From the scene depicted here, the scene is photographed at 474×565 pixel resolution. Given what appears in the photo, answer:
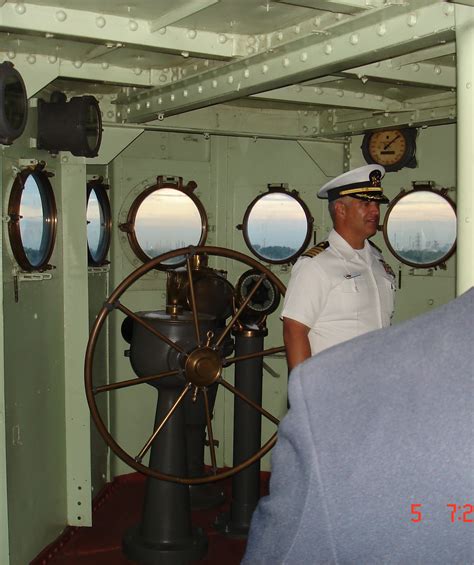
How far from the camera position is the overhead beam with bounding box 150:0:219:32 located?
7.82 ft

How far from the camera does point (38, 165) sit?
3299 millimetres

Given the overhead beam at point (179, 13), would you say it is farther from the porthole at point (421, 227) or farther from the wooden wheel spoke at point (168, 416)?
the porthole at point (421, 227)

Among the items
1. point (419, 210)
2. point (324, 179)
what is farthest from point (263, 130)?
point (419, 210)

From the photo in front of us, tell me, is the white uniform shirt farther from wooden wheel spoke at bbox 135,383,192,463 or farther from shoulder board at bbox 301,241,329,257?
wooden wheel spoke at bbox 135,383,192,463

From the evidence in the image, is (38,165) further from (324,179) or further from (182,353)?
(324,179)

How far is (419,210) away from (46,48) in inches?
104

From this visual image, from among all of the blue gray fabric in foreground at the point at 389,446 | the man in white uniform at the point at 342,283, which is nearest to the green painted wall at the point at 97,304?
the man in white uniform at the point at 342,283

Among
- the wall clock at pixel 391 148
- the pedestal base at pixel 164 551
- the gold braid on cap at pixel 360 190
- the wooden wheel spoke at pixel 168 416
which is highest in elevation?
the wall clock at pixel 391 148

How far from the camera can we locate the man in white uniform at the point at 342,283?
2.95 meters

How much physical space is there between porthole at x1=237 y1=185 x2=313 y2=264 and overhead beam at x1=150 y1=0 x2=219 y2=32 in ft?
8.10

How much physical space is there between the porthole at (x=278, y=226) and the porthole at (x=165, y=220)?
35 cm

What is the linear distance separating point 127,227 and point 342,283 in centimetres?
203

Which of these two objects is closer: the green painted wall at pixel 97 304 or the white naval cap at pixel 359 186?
the white naval cap at pixel 359 186

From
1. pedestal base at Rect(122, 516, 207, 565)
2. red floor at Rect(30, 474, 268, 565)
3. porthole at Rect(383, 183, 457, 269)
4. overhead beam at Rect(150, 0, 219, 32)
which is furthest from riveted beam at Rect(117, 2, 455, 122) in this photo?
red floor at Rect(30, 474, 268, 565)
